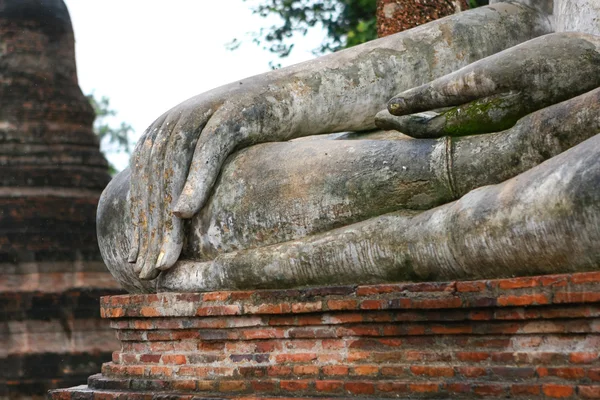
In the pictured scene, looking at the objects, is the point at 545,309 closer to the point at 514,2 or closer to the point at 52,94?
the point at 514,2

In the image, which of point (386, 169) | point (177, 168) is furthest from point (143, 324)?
point (386, 169)

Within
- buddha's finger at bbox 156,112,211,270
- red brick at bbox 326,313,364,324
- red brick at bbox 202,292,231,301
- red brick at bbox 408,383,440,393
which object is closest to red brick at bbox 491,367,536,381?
red brick at bbox 408,383,440,393

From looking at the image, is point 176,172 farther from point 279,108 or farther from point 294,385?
point 294,385

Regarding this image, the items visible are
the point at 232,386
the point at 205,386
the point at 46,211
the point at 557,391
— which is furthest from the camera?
the point at 46,211

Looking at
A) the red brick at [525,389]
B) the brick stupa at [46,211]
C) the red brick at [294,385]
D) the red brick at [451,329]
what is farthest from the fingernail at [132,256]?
the brick stupa at [46,211]

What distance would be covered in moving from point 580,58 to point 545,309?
1228 millimetres

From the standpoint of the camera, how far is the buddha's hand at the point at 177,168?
19.7ft

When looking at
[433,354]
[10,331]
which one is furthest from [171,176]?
[10,331]

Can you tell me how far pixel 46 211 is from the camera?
12.5 m

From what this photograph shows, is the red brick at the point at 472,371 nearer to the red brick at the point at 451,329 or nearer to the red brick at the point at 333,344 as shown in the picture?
the red brick at the point at 451,329

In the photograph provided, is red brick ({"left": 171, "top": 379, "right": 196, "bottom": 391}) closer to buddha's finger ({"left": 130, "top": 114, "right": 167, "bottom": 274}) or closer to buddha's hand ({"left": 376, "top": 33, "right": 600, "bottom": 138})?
buddha's finger ({"left": 130, "top": 114, "right": 167, "bottom": 274})

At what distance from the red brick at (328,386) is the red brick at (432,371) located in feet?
1.12

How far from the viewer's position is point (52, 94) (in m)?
13.0

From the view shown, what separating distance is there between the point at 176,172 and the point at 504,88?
1.68 metres
